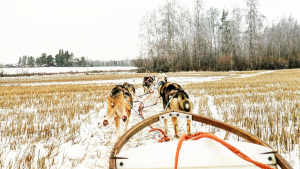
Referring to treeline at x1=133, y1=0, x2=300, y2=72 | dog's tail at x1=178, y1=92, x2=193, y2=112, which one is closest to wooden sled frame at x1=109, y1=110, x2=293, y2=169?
dog's tail at x1=178, y1=92, x2=193, y2=112

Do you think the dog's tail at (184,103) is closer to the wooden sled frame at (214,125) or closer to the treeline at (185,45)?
the wooden sled frame at (214,125)

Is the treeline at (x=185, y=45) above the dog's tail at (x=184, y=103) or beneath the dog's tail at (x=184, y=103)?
above

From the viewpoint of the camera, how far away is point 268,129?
10.0 ft

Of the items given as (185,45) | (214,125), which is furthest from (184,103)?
(185,45)

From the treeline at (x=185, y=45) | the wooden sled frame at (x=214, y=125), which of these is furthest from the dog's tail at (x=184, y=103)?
the treeline at (x=185, y=45)

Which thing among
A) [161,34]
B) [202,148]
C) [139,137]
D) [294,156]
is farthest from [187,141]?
[161,34]

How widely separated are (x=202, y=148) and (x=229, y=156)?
19 cm

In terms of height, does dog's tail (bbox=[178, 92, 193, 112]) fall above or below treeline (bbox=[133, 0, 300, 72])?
below

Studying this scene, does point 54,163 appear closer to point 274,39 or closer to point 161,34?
point 161,34

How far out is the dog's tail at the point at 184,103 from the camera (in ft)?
9.21

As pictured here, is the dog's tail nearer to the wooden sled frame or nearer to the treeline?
the wooden sled frame

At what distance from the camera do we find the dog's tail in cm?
281

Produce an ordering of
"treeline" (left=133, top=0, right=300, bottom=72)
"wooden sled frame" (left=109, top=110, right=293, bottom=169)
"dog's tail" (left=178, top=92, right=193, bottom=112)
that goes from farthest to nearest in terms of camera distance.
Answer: "treeline" (left=133, top=0, right=300, bottom=72)
"dog's tail" (left=178, top=92, right=193, bottom=112)
"wooden sled frame" (left=109, top=110, right=293, bottom=169)

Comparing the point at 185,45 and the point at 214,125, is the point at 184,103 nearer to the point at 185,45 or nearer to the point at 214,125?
the point at 214,125
